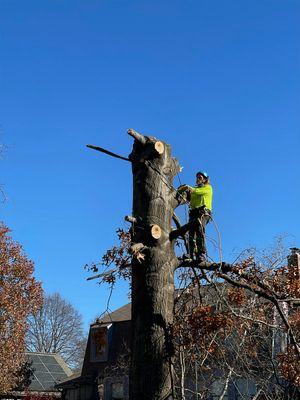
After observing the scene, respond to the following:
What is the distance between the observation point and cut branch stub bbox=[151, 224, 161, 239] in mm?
6609

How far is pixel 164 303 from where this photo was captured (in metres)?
6.50

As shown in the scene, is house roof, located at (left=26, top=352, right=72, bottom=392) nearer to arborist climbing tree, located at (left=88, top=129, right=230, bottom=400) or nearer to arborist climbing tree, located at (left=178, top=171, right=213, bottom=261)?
arborist climbing tree, located at (left=178, top=171, right=213, bottom=261)

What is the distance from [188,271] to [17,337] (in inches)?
626

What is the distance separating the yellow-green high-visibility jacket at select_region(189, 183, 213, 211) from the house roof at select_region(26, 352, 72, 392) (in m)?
27.3

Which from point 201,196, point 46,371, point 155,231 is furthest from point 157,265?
point 46,371

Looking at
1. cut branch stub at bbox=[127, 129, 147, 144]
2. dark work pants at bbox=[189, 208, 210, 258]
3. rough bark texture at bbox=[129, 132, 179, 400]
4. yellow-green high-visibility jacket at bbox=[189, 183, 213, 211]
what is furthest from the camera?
yellow-green high-visibility jacket at bbox=[189, 183, 213, 211]

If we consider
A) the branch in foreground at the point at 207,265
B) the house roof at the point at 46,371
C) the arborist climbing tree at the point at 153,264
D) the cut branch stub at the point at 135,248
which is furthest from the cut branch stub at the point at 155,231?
the house roof at the point at 46,371

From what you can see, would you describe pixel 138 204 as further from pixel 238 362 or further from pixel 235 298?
pixel 238 362

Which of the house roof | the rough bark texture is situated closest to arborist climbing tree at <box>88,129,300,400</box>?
the rough bark texture

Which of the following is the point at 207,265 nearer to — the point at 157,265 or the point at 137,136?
the point at 157,265

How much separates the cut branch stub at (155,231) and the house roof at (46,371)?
2786 cm

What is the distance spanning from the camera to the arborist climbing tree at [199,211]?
730 centimetres

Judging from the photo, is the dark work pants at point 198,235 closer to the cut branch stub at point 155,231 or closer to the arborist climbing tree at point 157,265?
the arborist climbing tree at point 157,265

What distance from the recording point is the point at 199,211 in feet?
23.9
